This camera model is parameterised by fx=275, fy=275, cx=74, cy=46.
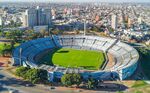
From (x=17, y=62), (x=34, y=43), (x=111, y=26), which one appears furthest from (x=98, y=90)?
(x=111, y=26)

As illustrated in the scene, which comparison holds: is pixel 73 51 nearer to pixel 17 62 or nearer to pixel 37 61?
pixel 37 61

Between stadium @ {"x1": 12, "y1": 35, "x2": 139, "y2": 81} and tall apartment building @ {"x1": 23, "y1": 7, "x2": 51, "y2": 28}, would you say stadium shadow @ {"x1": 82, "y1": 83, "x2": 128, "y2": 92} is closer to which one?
stadium @ {"x1": 12, "y1": 35, "x2": 139, "y2": 81}

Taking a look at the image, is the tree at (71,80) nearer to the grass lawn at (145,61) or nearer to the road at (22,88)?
the road at (22,88)

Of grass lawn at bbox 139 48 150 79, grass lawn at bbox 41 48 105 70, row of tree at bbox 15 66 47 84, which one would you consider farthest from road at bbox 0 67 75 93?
grass lawn at bbox 139 48 150 79

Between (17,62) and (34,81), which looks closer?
(34,81)

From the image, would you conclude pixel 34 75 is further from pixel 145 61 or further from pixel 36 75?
pixel 145 61

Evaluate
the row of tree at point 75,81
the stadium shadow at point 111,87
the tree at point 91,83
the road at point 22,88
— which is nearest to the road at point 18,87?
the road at point 22,88
